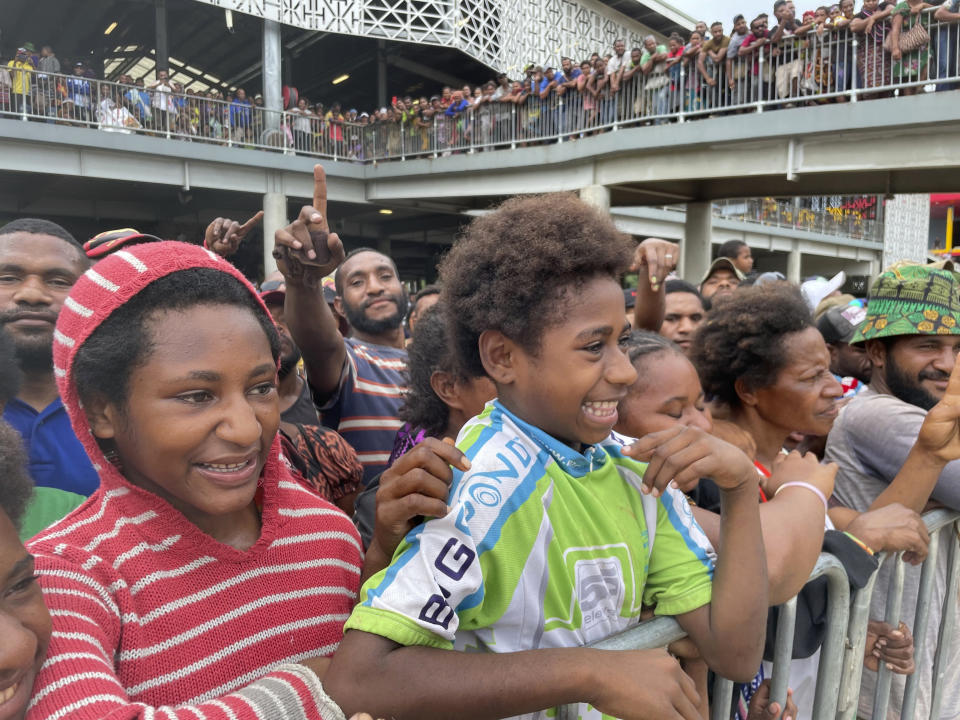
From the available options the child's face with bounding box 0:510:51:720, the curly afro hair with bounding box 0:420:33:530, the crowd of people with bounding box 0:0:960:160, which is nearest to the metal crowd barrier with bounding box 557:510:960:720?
the child's face with bounding box 0:510:51:720

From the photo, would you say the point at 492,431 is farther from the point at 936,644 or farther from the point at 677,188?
the point at 677,188

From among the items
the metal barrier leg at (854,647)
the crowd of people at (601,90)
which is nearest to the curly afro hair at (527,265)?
the metal barrier leg at (854,647)

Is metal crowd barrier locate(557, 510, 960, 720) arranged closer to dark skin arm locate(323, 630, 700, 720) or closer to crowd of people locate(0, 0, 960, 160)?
dark skin arm locate(323, 630, 700, 720)

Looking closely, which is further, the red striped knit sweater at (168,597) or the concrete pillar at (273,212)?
the concrete pillar at (273,212)

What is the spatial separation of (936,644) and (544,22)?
70.8 feet

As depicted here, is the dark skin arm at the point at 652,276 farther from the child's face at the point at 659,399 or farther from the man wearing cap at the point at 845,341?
the man wearing cap at the point at 845,341

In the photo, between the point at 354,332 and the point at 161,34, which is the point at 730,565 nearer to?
the point at 354,332

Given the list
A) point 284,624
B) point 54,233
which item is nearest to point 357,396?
point 54,233

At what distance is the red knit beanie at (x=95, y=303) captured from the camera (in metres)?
1.23

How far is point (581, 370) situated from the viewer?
1.43 meters

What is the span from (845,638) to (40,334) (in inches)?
102

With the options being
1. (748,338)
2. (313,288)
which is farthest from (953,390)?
(313,288)

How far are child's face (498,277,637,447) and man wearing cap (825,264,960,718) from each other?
135 centimetres

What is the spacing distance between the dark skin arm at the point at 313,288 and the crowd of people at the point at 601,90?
396 inches
